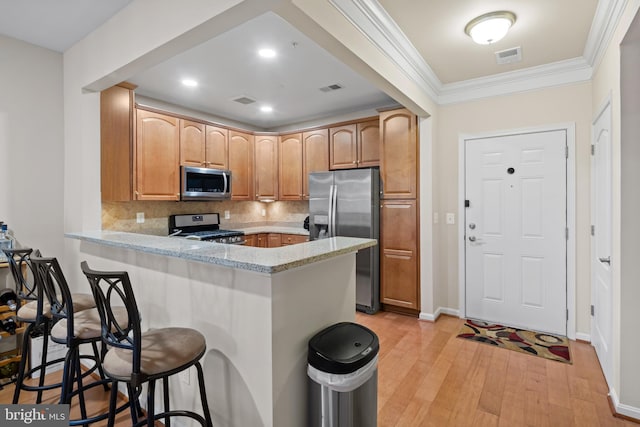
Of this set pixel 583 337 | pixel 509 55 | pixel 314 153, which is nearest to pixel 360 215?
pixel 314 153

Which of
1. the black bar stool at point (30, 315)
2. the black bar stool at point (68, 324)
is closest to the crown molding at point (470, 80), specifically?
the black bar stool at point (68, 324)

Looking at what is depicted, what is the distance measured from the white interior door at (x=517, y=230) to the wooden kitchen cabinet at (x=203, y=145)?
10.2 feet

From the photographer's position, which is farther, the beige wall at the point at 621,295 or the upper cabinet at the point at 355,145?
the upper cabinet at the point at 355,145

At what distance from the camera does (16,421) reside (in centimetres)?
179

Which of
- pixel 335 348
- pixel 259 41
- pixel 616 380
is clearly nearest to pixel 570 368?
pixel 616 380

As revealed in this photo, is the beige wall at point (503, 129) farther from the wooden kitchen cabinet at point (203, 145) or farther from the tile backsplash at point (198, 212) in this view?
the wooden kitchen cabinet at point (203, 145)

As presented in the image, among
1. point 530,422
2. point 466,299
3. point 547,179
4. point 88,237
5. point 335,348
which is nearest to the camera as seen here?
point 335,348

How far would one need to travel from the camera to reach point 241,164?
188 inches

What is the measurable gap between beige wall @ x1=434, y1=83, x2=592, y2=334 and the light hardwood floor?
0.78m

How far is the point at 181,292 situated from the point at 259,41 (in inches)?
79.3

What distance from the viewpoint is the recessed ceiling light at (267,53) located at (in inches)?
109

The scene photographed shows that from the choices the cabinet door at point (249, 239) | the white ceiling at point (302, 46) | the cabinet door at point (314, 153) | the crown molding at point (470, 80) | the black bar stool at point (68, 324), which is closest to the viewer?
the black bar stool at point (68, 324)

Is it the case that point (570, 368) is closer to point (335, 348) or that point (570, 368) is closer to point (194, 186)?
point (335, 348)

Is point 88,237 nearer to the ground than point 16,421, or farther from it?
farther from it
